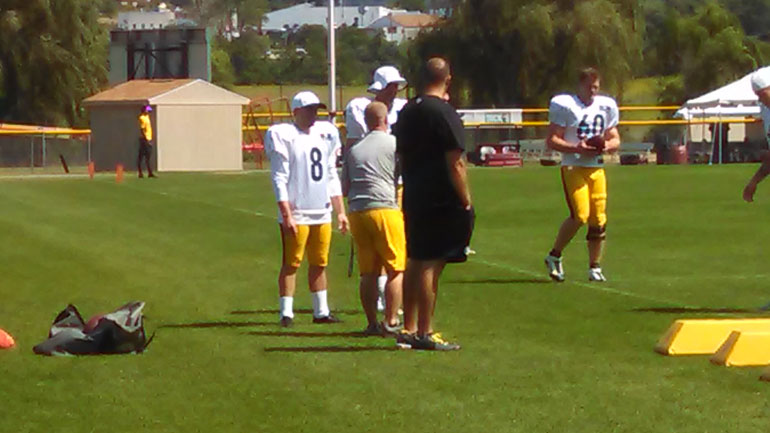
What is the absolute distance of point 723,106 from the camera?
49375 mm

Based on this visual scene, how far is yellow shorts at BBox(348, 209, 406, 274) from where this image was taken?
11344mm

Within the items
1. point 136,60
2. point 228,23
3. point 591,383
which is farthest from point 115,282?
point 228,23

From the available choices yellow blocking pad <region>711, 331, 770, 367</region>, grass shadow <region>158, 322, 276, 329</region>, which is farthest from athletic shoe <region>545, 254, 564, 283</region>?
yellow blocking pad <region>711, 331, 770, 367</region>

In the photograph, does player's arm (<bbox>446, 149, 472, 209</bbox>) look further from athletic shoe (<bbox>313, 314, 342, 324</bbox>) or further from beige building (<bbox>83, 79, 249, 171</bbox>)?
beige building (<bbox>83, 79, 249, 171</bbox>)

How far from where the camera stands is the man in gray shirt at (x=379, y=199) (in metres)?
11.4

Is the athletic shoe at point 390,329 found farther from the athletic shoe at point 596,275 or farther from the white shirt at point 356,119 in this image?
the athletic shoe at point 596,275

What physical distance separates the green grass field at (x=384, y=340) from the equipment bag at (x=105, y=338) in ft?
0.45

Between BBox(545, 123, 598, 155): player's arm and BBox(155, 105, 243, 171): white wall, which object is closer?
BBox(545, 123, 598, 155): player's arm

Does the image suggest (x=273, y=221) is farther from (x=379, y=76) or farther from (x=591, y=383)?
(x=591, y=383)

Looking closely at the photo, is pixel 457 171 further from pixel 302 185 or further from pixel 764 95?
pixel 764 95

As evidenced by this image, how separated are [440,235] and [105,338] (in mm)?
2377


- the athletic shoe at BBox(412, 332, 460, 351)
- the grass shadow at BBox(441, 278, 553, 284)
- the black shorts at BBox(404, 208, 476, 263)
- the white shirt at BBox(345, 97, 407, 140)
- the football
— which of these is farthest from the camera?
the grass shadow at BBox(441, 278, 553, 284)

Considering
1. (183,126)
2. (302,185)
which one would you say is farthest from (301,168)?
(183,126)

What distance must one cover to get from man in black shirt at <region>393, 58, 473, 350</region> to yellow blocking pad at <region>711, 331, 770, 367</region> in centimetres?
183
